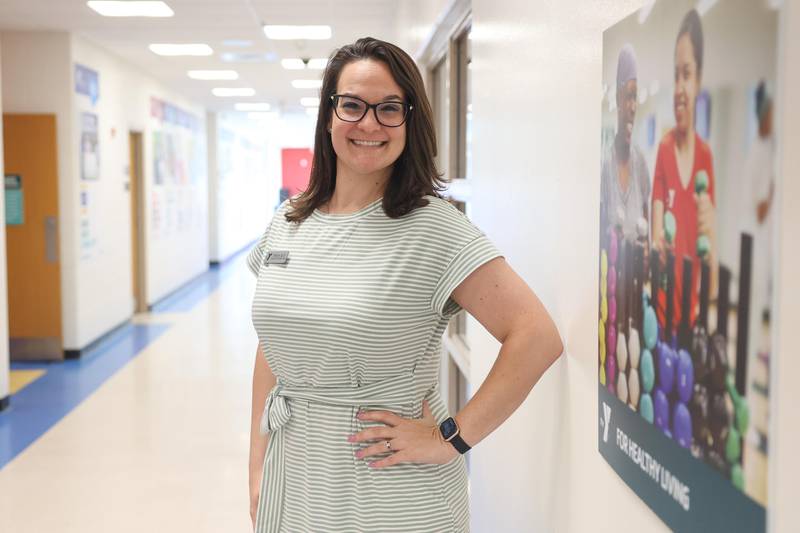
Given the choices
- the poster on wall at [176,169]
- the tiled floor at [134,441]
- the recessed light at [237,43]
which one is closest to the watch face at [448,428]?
the tiled floor at [134,441]

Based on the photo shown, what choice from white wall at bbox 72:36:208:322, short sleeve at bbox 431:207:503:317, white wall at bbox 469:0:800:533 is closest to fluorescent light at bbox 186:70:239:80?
white wall at bbox 72:36:208:322

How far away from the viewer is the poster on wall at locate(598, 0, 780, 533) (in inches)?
33.3

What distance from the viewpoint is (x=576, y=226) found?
1.60 m

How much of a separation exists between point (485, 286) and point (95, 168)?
7.31m

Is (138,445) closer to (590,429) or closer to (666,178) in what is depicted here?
(590,429)

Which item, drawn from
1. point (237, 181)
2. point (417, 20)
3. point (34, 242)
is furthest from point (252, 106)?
point (417, 20)

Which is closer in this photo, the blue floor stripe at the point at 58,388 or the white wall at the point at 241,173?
the blue floor stripe at the point at 58,388

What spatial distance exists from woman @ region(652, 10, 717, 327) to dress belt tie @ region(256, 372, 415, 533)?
0.59 meters

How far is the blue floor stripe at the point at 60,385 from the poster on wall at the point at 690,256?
424 cm

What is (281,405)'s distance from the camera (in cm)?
164

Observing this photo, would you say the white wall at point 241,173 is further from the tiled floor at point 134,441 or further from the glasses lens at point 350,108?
the glasses lens at point 350,108

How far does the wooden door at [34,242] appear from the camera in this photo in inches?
286

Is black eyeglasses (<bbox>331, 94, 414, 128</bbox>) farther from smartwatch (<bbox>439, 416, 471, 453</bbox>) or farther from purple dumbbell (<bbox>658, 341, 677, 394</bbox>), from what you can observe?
purple dumbbell (<bbox>658, 341, 677, 394</bbox>)

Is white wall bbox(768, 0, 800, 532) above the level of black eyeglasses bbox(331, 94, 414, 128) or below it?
below
